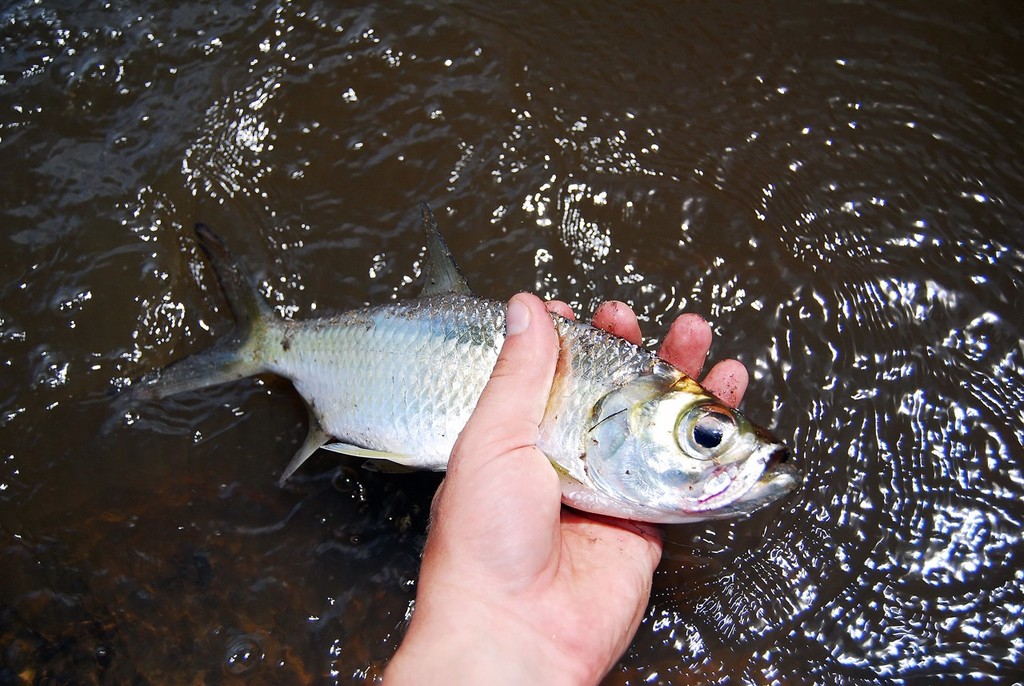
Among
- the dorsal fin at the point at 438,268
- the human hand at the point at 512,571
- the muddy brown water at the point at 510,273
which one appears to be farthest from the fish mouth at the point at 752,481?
the dorsal fin at the point at 438,268

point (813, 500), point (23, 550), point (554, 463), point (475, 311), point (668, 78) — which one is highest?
point (668, 78)

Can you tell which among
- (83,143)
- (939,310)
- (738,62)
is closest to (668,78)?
(738,62)

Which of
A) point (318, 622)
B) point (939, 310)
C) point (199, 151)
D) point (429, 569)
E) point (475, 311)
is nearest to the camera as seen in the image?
point (429, 569)

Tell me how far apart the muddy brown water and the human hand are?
73 centimetres

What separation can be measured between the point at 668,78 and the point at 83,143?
3293 mm

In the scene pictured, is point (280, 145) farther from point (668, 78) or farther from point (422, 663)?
point (422, 663)

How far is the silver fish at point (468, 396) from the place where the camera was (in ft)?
8.10

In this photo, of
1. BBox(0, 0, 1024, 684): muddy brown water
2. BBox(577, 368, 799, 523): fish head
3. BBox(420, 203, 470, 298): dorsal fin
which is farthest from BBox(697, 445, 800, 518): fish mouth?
BBox(420, 203, 470, 298): dorsal fin

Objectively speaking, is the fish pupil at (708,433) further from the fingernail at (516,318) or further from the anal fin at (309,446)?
the anal fin at (309,446)

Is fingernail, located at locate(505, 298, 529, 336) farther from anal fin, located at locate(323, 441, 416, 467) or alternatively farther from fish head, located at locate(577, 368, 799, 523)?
anal fin, located at locate(323, 441, 416, 467)

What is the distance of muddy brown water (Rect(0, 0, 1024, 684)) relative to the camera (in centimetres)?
328

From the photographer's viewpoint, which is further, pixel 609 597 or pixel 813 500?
pixel 813 500

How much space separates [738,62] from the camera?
422 cm

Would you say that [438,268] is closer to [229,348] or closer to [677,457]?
[229,348]
